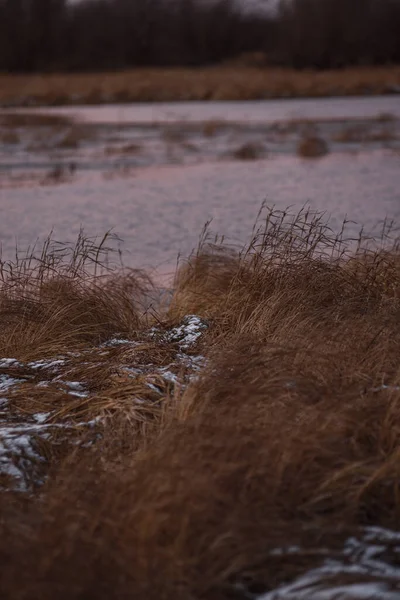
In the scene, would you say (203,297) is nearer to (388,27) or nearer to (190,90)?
(190,90)

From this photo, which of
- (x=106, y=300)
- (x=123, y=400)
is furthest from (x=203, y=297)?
(x=123, y=400)

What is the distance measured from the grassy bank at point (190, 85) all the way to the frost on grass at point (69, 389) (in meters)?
22.8

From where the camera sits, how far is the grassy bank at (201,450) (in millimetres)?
2318

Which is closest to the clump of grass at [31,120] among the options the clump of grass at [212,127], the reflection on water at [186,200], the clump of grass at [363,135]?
→ the clump of grass at [212,127]

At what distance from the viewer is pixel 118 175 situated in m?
12.7

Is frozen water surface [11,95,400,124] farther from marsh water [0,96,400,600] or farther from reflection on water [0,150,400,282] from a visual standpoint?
reflection on water [0,150,400,282]

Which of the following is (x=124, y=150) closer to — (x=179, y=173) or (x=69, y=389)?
(x=179, y=173)

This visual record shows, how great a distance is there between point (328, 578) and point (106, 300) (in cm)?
285

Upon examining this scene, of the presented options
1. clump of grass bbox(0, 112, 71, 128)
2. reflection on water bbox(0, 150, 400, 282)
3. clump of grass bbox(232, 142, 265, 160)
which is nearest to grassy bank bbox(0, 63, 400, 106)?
clump of grass bbox(0, 112, 71, 128)

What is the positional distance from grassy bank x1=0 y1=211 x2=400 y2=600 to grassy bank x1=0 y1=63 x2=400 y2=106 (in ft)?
75.2

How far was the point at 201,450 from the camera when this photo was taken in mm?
2623

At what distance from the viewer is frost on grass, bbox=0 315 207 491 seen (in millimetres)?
3092

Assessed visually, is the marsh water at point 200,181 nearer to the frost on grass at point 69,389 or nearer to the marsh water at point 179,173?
the marsh water at point 179,173

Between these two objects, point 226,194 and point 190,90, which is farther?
point 190,90
